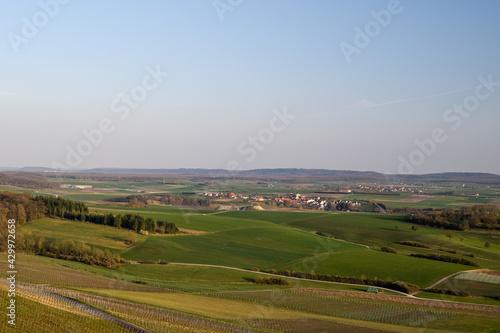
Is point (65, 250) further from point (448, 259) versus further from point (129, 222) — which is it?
point (448, 259)

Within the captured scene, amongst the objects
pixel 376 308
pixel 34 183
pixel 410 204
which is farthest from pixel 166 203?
pixel 376 308

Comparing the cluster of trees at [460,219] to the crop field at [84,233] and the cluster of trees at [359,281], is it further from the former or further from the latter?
the crop field at [84,233]

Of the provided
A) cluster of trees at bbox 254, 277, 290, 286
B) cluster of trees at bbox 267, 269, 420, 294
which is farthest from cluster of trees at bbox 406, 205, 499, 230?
cluster of trees at bbox 254, 277, 290, 286

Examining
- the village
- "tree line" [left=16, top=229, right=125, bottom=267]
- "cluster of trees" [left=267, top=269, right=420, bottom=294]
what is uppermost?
the village

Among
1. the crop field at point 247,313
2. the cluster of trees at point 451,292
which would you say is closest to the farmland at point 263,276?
the crop field at point 247,313

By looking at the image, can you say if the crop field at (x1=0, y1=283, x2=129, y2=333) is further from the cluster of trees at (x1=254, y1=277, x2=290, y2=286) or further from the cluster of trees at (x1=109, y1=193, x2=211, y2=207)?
the cluster of trees at (x1=109, y1=193, x2=211, y2=207)

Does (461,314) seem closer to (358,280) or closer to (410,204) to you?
(358,280)
